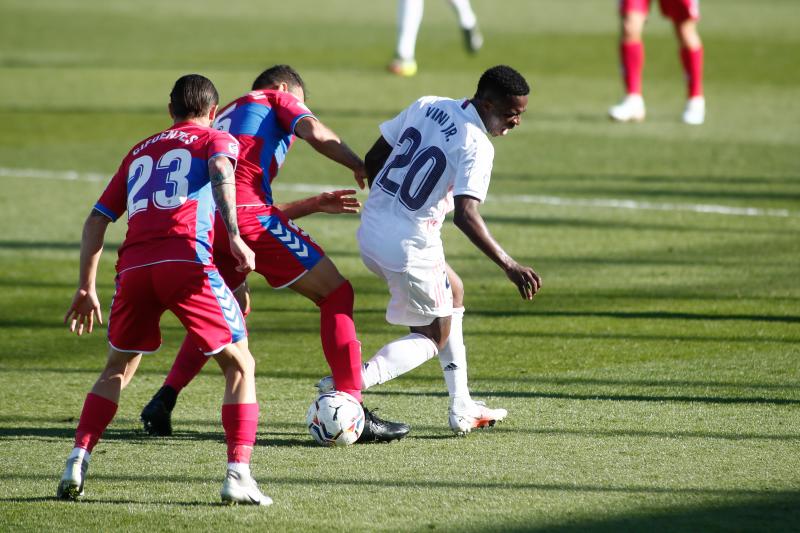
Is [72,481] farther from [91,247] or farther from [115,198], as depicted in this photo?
[115,198]

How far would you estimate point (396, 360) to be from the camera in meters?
6.52

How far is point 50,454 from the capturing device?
6.20 metres

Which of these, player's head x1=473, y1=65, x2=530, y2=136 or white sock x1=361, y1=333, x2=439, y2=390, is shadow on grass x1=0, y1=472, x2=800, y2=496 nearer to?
white sock x1=361, y1=333, x2=439, y2=390

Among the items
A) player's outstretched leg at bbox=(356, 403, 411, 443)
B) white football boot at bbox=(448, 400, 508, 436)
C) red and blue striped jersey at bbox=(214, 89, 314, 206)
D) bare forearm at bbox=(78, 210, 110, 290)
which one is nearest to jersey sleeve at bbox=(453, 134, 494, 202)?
red and blue striped jersey at bbox=(214, 89, 314, 206)

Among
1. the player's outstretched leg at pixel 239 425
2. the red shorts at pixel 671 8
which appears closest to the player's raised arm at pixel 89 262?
the player's outstretched leg at pixel 239 425

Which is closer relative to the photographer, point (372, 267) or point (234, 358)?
point (234, 358)

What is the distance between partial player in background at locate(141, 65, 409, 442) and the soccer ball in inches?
3.2

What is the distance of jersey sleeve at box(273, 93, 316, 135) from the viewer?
265 inches

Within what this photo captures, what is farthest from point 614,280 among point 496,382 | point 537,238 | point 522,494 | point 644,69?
point 644,69

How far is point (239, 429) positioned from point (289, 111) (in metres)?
1.92

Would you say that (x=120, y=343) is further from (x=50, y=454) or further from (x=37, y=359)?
(x=37, y=359)

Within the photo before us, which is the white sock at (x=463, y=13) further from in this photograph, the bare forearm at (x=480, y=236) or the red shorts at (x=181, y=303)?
the red shorts at (x=181, y=303)

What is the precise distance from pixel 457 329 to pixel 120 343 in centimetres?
180

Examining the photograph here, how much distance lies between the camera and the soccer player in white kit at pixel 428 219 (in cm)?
647
